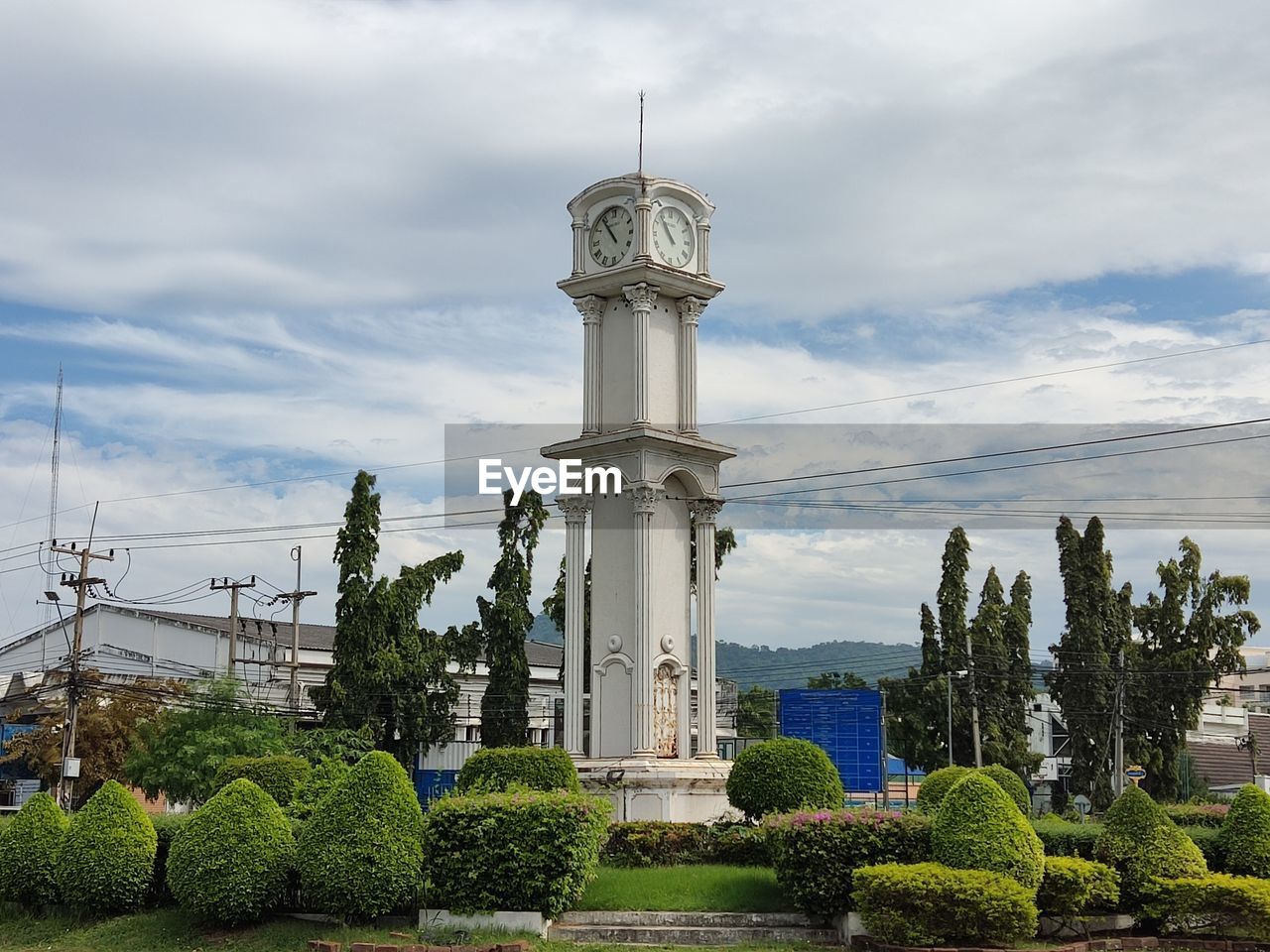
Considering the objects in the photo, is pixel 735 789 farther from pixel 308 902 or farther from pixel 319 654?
pixel 319 654

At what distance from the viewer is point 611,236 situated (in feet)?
83.3

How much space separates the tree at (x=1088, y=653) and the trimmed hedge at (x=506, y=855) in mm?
30424

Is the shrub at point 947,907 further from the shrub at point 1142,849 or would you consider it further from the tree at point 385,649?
the tree at point 385,649

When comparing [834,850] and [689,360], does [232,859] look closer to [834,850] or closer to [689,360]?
[834,850]

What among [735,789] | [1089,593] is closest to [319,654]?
[1089,593]

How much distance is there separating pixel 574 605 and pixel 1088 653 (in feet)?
80.9

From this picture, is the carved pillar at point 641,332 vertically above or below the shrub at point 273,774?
above

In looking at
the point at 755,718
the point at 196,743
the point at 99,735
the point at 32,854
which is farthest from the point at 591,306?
the point at 755,718

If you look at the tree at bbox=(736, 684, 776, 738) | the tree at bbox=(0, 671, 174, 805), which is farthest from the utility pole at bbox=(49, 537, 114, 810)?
the tree at bbox=(736, 684, 776, 738)

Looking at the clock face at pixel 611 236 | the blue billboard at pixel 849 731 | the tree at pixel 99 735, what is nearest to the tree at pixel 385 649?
the tree at pixel 99 735

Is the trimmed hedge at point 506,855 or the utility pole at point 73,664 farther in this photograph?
the utility pole at point 73,664

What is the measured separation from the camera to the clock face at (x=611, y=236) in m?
25.1

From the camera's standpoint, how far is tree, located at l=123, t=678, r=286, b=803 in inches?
1318

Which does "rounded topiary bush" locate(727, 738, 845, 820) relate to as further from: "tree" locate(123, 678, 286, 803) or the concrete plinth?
"tree" locate(123, 678, 286, 803)
